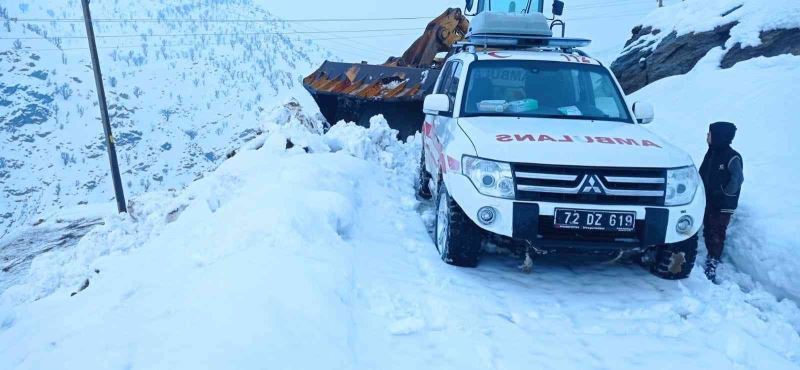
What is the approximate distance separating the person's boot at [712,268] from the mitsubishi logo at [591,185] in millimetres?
1506

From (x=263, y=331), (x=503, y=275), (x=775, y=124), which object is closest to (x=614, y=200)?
(x=503, y=275)

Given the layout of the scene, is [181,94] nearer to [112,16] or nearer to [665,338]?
[112,16]

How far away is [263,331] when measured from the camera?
103 inches

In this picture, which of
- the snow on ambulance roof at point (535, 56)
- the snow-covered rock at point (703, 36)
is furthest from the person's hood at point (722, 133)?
the snow-covered rock at point (703, 36)

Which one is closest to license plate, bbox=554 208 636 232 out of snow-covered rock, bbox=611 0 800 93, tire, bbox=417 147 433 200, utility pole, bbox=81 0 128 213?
tire, bbox=417 147 433 200

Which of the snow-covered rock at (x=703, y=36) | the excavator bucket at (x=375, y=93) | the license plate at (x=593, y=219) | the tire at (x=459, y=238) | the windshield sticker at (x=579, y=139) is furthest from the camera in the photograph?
the excavator bucket at (x=375, y=93)

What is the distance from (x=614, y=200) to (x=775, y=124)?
13.0ft

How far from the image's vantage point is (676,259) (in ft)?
12.6

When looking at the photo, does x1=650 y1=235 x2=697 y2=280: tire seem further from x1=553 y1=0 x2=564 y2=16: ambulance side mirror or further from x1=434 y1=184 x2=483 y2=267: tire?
x1=553 y1=0 x2=564 y2=16: ambulance side mirror

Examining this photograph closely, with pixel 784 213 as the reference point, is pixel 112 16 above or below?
above

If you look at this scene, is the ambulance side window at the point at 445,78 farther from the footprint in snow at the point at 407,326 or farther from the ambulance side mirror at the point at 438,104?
the footprint in snow at the point at 407,326

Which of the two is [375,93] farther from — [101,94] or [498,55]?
[101,94]

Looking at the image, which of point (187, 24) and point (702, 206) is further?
point (187, 24)

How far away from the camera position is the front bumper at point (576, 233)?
3.49 meters
